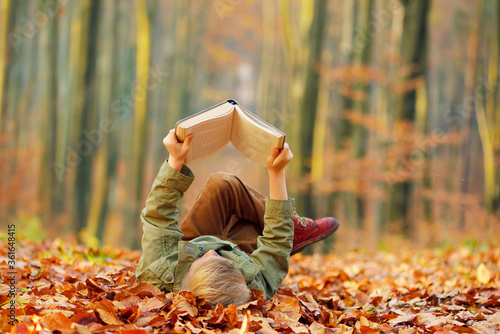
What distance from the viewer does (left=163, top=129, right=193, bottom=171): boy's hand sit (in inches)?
104

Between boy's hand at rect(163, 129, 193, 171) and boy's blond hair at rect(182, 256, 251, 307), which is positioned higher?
boy's hand at rect(163, 129, 193, 171)

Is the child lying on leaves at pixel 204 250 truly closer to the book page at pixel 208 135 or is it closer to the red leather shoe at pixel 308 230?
the book page at pixel 208 135

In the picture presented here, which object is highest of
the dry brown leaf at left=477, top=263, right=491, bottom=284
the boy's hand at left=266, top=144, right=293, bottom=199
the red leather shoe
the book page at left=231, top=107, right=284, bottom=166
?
the book page at left=231, top=107, right=284, bottom=166

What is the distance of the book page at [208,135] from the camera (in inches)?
103

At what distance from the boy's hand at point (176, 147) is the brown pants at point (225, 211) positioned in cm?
69

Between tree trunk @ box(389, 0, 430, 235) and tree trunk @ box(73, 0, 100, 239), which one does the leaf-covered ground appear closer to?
tree trunk @ box(389, 0, 430, 235)

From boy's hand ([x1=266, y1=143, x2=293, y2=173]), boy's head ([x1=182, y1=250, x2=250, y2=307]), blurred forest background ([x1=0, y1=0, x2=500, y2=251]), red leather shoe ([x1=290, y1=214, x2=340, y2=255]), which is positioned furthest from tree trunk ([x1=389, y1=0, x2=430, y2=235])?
boy's head ([x1=182, y1=250, x2=250, y2=307])

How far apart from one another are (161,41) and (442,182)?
57.4 ft

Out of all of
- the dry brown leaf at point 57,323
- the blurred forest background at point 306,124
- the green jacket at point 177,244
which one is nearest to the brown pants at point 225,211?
the green jacket at point 177,244

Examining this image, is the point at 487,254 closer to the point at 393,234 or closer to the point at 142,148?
the point at 393,234

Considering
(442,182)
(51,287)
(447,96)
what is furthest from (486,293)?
(447,96)

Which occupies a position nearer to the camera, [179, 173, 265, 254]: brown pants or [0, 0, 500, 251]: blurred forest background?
[179, 173, 265, 254]: brown pants

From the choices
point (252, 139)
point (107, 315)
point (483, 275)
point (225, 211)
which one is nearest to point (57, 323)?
point (107, 315)

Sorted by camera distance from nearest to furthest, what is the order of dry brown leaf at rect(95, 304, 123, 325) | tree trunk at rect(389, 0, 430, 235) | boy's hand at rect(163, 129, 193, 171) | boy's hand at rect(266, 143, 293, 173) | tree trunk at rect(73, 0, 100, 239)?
dry brown leaf at rect(95, 304, 123, 325) < boy's hand at rect(163, 129, 193, 171) < boy's hand at rect(266, 143, 293, 173) < tree trunk at rect(389, 0, 430, 235) < tree trunk at rect(73, 0, 100, 239)
